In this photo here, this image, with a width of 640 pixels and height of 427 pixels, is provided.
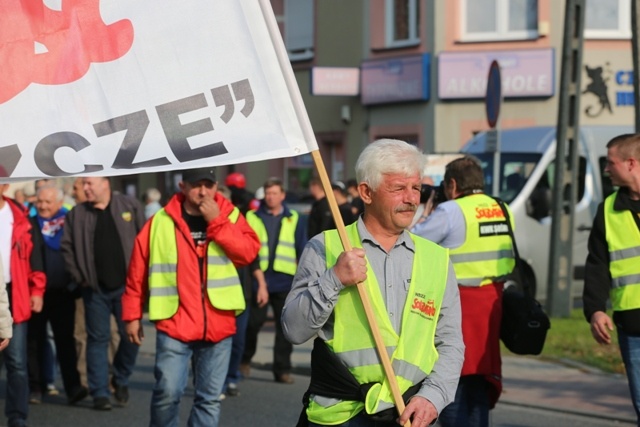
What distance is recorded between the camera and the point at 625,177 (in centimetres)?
717

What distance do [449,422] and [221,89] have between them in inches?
112

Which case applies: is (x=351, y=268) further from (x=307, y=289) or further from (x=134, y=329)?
(x=134, y=329)

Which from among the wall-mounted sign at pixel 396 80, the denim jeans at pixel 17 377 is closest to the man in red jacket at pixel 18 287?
the denim jeans at pixel 17 377

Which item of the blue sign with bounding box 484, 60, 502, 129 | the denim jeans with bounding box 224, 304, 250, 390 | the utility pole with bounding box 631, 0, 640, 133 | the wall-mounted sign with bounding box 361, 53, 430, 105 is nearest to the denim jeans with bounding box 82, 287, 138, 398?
the denim jeans with bounding box 224, 304, 250, 390

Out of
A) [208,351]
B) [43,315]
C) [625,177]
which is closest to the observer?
[625,177]

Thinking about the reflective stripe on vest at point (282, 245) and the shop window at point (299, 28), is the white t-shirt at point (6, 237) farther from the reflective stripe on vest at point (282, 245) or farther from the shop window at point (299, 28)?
the shop window at point (299, 28)

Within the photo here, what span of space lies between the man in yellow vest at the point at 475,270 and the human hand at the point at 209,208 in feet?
3.84

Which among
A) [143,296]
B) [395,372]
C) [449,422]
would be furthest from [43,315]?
[395,372]

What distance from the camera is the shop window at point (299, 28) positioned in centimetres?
3020

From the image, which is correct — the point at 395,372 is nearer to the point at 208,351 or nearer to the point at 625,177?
the point at 625,177

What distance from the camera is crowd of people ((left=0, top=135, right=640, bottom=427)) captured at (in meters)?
5.21

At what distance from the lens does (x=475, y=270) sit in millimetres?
7750

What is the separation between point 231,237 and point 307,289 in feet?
9.87

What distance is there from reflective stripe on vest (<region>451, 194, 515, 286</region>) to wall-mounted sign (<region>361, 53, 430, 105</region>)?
62.8ft
